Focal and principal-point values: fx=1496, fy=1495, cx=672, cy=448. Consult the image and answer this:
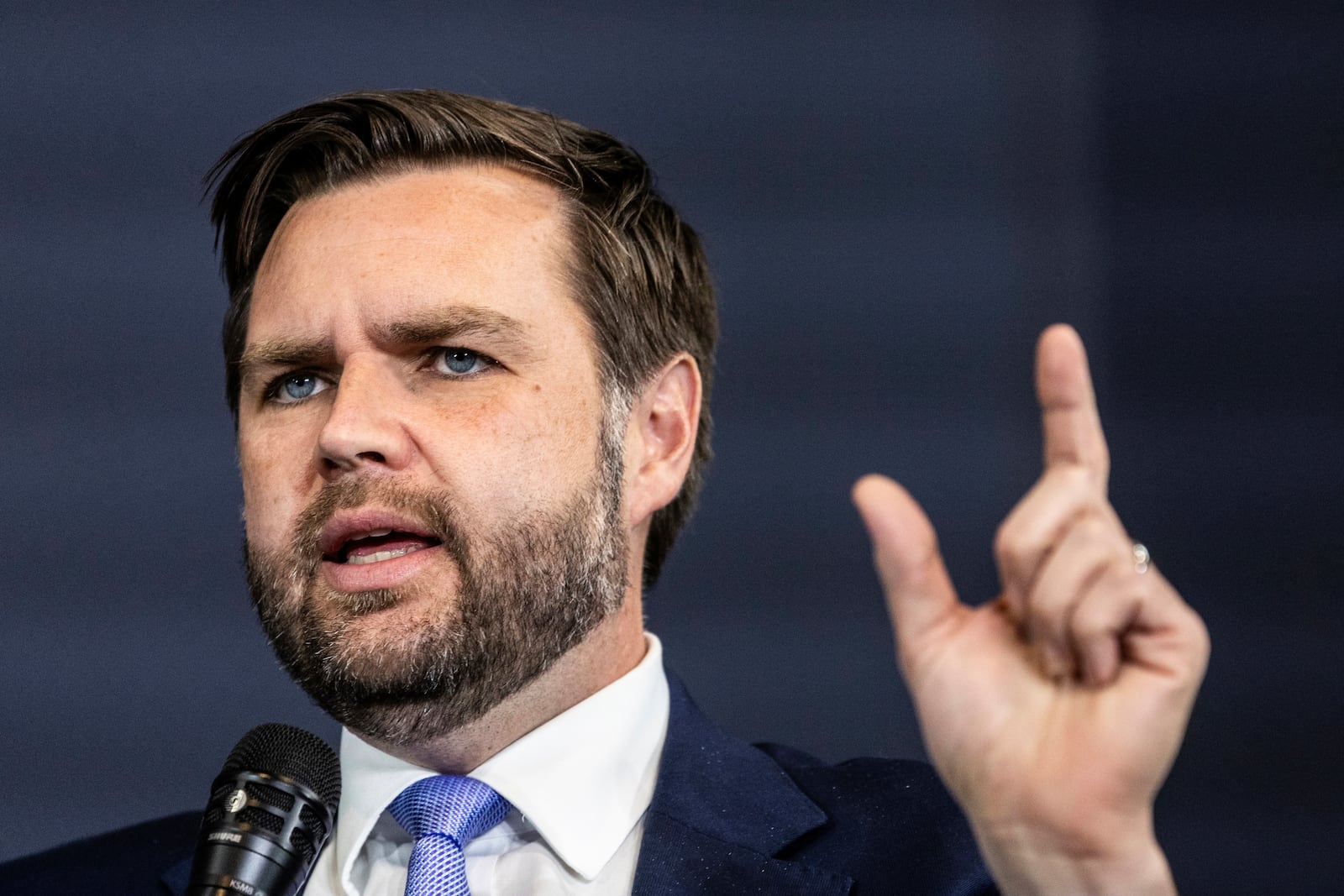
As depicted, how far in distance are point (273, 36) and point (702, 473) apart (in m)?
1.20

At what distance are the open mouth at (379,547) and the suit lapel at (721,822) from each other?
1.43 ft

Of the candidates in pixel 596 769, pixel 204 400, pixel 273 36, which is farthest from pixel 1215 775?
pixel 273 36

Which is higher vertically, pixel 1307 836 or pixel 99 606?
pixel 99 606

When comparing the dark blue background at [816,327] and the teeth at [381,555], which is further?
the dark blue background at [816,327]

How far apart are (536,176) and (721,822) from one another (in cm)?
91

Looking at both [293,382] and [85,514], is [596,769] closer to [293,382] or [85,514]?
[293,382]

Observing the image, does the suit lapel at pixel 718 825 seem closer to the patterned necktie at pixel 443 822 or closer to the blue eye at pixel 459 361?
the patterned necktie at pixel 443 822

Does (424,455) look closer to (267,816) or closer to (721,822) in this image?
(267,816)

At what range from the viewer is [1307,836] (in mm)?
2428

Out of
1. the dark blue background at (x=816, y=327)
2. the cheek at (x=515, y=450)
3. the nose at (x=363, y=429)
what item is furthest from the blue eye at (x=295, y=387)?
the dark blue background at (x=816, y=327)

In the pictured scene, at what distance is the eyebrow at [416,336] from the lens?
183 cm

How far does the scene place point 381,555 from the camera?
1759mm

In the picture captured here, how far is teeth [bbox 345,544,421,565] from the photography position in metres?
1.75

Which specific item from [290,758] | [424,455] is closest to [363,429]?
[424,455]
